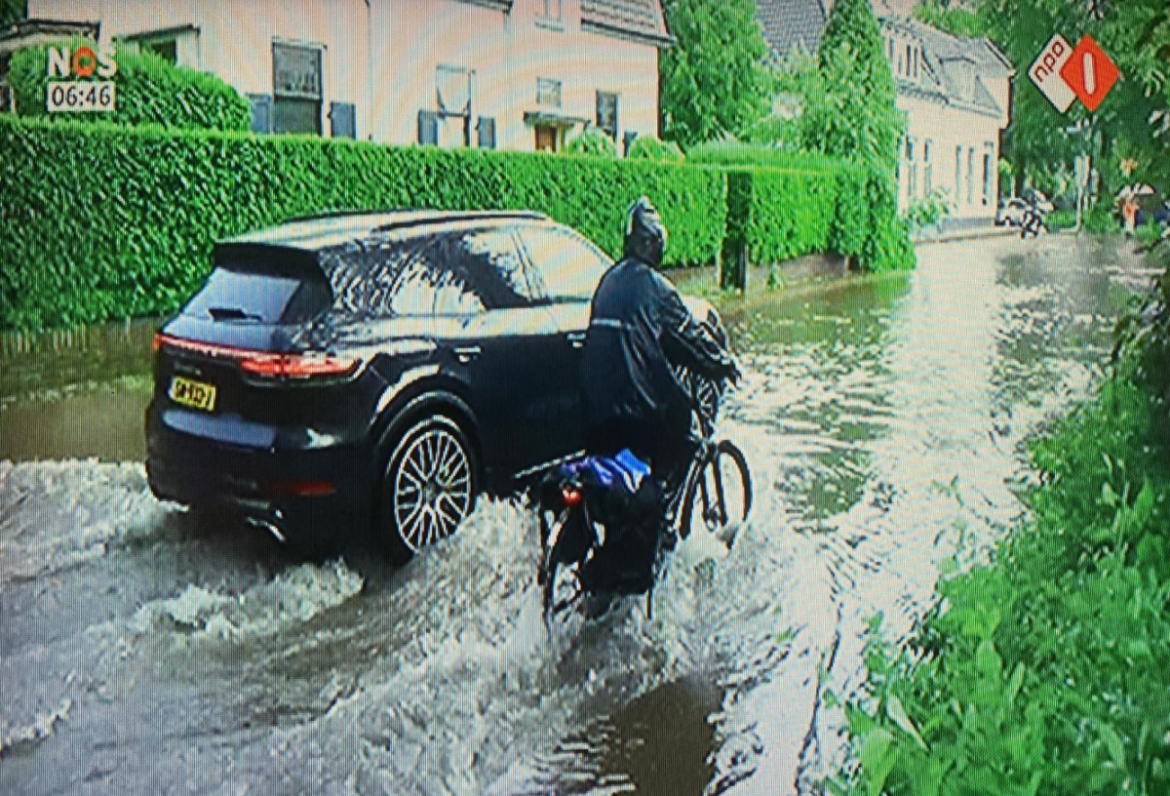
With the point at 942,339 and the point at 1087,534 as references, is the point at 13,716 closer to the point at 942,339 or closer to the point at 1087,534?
the point at 1087,534

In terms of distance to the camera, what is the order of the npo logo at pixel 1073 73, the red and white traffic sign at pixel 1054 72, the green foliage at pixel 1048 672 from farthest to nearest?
the red and white traffic sign at pixel 1054 72 < the npo logo at pixel 1073 73 < the green foliage at pixel 1048 672

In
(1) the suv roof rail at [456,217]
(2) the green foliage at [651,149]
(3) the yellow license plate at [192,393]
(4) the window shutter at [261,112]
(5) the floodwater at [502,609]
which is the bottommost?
(5) the floodwater at [502,609]

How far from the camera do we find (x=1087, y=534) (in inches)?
85.0

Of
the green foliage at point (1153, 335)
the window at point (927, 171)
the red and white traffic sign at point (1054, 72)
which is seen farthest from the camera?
the window at point (927, 171)

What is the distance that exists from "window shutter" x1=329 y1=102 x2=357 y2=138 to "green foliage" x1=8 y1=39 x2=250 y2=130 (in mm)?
179

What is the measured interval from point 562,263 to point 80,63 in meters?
1.17

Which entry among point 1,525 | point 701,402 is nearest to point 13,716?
point 1,525

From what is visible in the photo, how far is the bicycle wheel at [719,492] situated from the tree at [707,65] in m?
0.78

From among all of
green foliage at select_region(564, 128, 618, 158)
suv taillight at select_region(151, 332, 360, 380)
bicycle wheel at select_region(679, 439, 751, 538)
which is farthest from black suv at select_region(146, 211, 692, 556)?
bicycle wheel at select_region(679, 439, 751, 538)

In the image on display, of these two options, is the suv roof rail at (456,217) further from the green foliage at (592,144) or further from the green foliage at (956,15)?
the green foliage at (956,15)

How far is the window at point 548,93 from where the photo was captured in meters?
3.16

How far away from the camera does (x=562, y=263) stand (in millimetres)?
3244

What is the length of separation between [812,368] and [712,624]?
1245mm

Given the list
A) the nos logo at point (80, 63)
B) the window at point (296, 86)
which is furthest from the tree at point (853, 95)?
the nos logo at point (80, 63)
